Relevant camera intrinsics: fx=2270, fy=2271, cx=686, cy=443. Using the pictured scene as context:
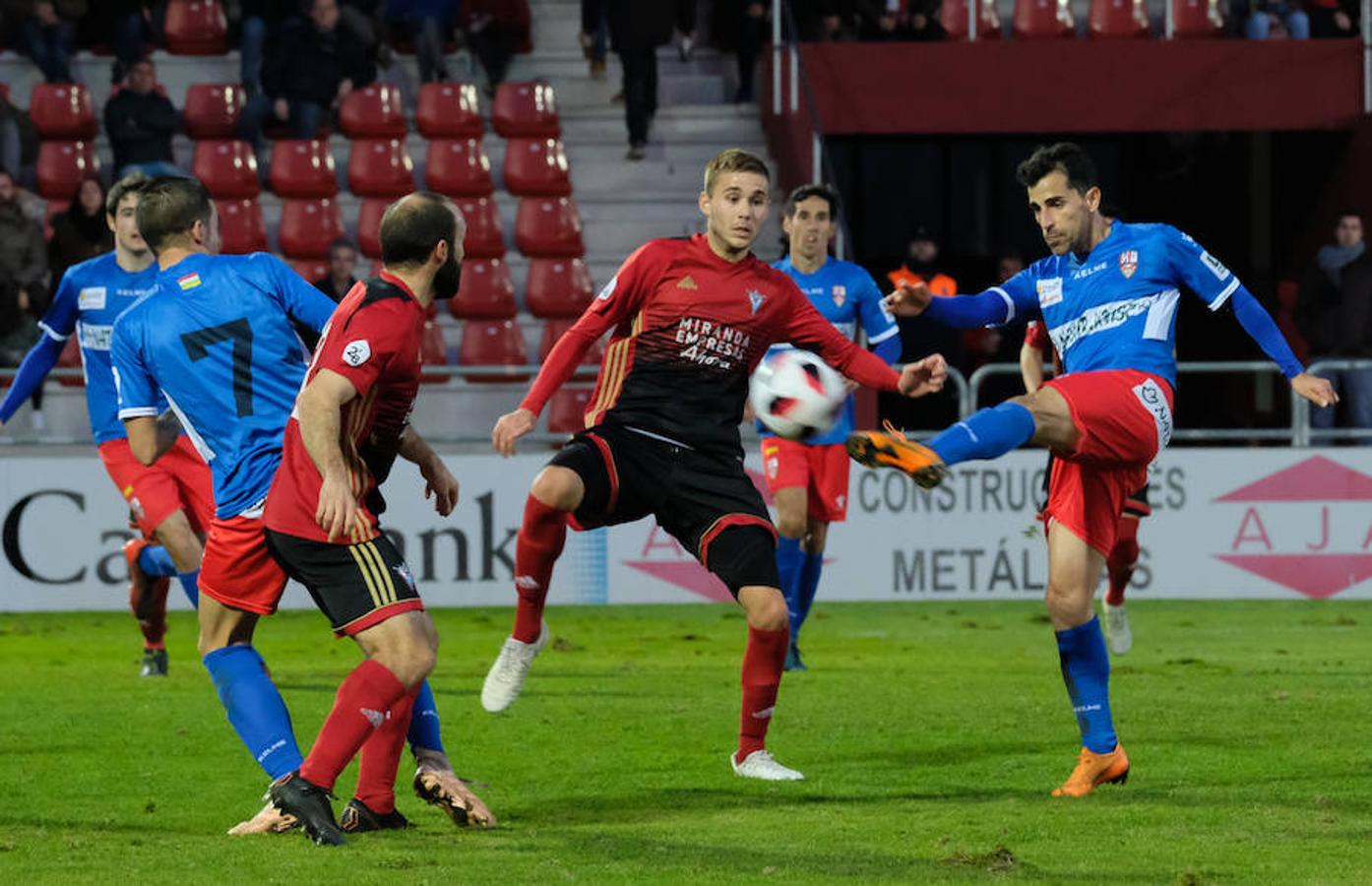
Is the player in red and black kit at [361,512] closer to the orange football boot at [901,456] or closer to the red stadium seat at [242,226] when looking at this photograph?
the orange football boot at [901,456]

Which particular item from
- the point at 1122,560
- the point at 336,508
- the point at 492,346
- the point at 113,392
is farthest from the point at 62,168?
the point at 336,508

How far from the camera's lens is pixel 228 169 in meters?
19.4

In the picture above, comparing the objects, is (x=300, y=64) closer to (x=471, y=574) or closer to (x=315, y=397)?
(x=471, y=574)

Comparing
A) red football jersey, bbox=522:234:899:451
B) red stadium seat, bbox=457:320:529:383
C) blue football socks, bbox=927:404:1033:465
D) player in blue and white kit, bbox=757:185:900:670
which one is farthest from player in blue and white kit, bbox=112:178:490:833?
red stadium seat, bbox=457:320:529:383

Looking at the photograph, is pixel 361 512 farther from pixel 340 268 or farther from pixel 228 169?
pixel 228 169

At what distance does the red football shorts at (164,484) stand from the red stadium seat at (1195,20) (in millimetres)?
12248

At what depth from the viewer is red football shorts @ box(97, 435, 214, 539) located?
9.91 m

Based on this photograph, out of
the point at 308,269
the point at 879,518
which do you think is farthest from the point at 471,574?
the point at 308,269

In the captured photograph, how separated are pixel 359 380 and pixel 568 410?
10922 mm

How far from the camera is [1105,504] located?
7.64 meters

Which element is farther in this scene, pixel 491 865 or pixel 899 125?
pixel 899 125

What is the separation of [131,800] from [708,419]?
230cm

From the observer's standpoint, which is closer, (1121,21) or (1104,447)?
(1104,447)

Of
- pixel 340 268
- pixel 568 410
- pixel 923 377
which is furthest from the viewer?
pixel 568 410
